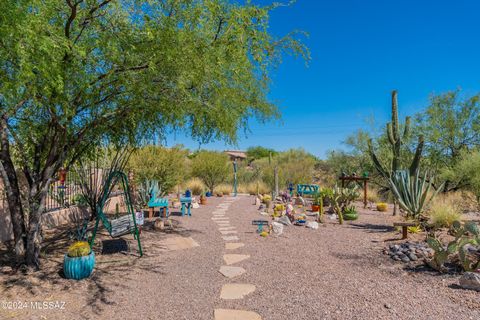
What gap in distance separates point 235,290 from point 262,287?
1.20 feet

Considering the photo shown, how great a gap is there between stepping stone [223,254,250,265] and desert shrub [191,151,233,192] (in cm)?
1323

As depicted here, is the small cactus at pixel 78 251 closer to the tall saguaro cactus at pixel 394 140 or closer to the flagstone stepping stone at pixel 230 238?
the flagstone stepping stone at pixel 230 238

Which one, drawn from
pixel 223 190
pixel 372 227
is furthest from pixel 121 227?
pixel 223 190

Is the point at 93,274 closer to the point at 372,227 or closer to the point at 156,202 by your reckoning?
the point at 156,202

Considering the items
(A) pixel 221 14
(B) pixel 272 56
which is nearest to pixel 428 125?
(B) pixel 272 56

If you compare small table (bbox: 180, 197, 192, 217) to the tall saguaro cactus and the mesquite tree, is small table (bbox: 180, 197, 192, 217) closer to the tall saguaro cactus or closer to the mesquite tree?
the mesquite tree

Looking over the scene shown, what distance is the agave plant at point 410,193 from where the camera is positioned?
27.4 ft

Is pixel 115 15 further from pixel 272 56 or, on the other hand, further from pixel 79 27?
pixel 272 56

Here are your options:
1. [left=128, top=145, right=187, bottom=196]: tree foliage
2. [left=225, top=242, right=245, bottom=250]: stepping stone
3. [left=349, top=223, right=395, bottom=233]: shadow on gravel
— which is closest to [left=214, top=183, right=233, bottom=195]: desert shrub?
[left=128, top=145, right=187, bottom=196]: tree foliage

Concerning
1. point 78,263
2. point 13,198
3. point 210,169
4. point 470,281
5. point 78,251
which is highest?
point 210,169

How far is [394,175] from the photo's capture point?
9.05 metres

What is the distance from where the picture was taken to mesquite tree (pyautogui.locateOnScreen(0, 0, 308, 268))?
394 centimetres

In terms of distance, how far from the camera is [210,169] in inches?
748

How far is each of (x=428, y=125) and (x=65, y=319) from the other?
58.3ft
